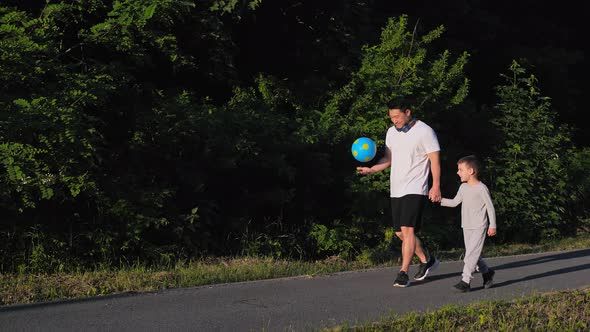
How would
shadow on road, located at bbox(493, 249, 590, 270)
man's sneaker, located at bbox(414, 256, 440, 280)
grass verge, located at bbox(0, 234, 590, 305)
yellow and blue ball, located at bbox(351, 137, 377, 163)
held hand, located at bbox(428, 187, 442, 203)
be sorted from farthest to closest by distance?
shadow on road, located at bbox(493, 249, 590, 270)
yellow and blue ball, located at bbox(351, 137, 377, 163)
man's sneaker, located at bbox(414, 256, 440, 280)
held hand, located at bbox(428, 187, 442, 203)
grass verge, located at bbox(0, 234, 590, 305)

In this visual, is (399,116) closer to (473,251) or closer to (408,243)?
(408,243)

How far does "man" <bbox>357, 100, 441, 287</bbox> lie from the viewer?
8141 millimetres

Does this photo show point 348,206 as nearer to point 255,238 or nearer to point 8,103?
point 255,238

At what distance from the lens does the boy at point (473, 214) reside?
26.9 feet

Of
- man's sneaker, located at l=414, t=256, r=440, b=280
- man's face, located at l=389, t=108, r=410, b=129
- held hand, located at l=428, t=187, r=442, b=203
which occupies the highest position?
man's face, located at l=389, t=108, r=410, b=129

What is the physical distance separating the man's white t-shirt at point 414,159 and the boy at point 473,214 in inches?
14.9

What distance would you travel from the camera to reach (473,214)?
27.1 ft

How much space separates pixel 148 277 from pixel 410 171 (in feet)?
10.1

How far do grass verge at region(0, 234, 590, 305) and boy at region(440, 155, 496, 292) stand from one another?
189cm

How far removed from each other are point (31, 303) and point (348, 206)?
627 centimetres

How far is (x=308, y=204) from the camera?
39.2ft

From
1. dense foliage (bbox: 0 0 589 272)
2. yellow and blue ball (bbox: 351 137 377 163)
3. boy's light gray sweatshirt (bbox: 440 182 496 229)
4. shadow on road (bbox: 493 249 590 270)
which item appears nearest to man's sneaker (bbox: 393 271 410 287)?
boy's light gray sweatshirt (bbox: 440 182 496 229)

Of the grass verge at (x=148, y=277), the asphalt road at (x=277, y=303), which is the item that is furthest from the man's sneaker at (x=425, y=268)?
the grass verge at (x=148, y=277)

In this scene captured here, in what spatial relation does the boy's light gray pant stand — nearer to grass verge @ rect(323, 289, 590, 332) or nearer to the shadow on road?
grass verge @ rect(323, 289, 590, 332)
